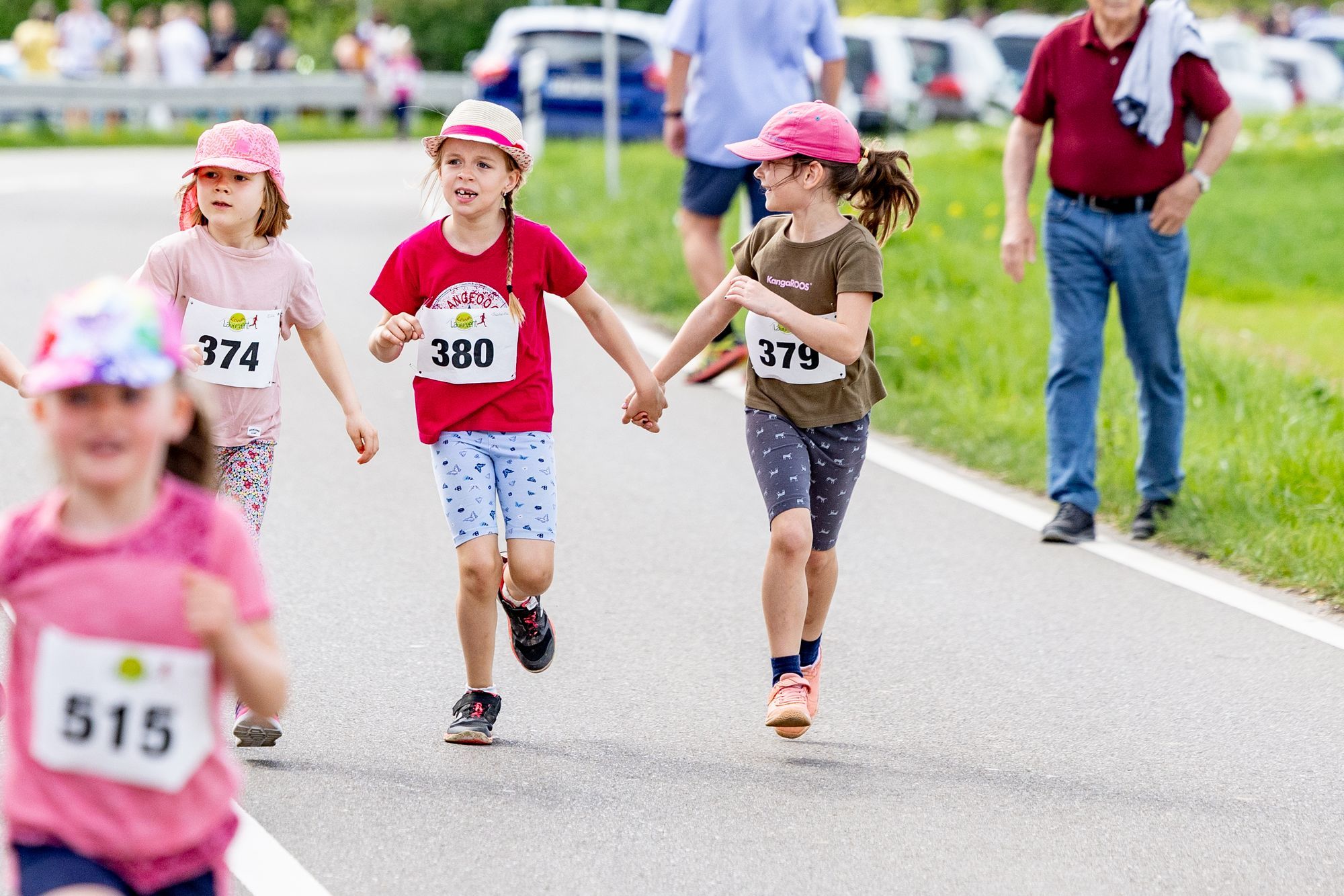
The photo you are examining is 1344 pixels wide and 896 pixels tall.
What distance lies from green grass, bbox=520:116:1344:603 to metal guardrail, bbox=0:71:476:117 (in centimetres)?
834

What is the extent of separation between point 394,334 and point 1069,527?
10.9ft

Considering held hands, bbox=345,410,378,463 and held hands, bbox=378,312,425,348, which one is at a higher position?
held hands, bbox=378,312,425,348

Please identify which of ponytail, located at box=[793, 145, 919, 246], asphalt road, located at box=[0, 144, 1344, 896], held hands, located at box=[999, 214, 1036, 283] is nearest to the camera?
asphalt road, located at box=[0, 144, 1344, 896]

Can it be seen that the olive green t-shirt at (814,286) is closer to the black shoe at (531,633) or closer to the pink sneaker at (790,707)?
the pink sneaker at (790,707)

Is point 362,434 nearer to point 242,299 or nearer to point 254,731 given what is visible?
point 242,299

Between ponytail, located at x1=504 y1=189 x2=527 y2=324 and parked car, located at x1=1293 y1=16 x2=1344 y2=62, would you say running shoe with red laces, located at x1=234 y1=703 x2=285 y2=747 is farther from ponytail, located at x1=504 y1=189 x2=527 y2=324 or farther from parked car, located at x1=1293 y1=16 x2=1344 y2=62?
parked car, located at x1=1293 y1=16 x2=1344 y2=62

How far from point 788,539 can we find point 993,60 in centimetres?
2161

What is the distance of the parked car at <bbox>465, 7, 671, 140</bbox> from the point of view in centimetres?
2169

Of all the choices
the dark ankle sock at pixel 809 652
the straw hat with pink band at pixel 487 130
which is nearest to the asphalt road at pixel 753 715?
the dark ankle sock at pixel 809 652

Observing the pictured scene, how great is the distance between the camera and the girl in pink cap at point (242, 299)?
4816mm

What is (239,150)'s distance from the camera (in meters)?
4.80

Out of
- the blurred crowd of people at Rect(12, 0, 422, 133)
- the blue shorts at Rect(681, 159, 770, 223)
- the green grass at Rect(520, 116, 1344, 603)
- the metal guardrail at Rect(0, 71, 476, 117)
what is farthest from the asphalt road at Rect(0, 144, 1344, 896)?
the blurred crowd of people at Rect(12, 0, 422, 133)

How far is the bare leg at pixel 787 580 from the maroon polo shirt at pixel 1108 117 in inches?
111

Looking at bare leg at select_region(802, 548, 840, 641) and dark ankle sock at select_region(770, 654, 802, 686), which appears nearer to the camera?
dark ankle sock at select_region(770, 654, 802, 686)
